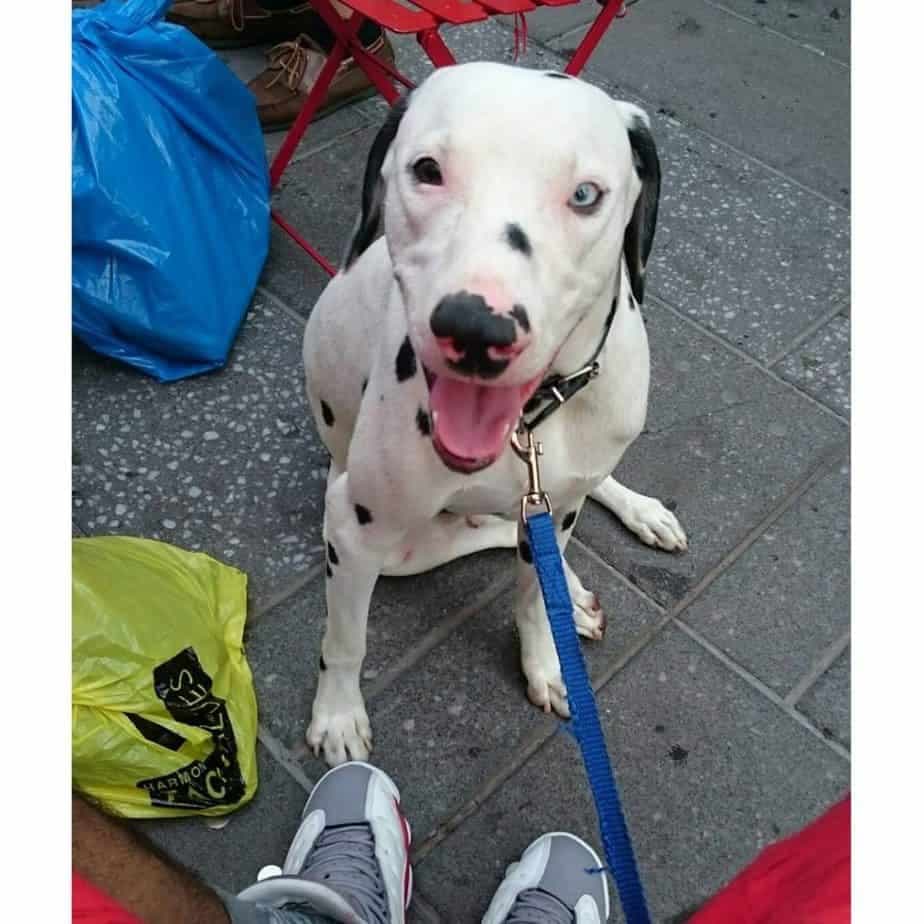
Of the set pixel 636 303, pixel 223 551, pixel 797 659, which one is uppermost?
pixel 636 303

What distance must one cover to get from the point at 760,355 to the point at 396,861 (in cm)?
206

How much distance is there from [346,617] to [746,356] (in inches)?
72.3

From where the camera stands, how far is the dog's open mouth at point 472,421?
1524 mm

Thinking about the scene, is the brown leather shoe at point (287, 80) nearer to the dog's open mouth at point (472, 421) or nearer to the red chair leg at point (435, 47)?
the red chair leg at point (435, 47)

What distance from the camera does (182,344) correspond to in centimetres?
302

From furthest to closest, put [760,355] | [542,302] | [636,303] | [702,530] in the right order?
[760,355], [702,530], [636,303], [542,302]

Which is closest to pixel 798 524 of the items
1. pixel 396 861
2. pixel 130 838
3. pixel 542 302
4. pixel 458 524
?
pixel 458 524

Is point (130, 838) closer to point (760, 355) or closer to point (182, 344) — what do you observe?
point (182, 344)

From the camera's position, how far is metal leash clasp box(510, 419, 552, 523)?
1716 mm

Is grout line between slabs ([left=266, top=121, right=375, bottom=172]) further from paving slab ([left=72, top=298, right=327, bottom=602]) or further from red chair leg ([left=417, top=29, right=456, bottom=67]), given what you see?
red chair leg ([left=417, top=29, right=456, bottom=67])

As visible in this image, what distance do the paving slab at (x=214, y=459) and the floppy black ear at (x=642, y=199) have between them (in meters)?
1.32

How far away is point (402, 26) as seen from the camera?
8.40ft

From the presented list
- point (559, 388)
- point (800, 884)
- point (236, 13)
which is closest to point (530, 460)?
point (559, 388)

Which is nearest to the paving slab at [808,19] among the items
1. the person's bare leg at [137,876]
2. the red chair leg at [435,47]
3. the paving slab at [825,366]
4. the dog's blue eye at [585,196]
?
the paving slab at [825,366]
